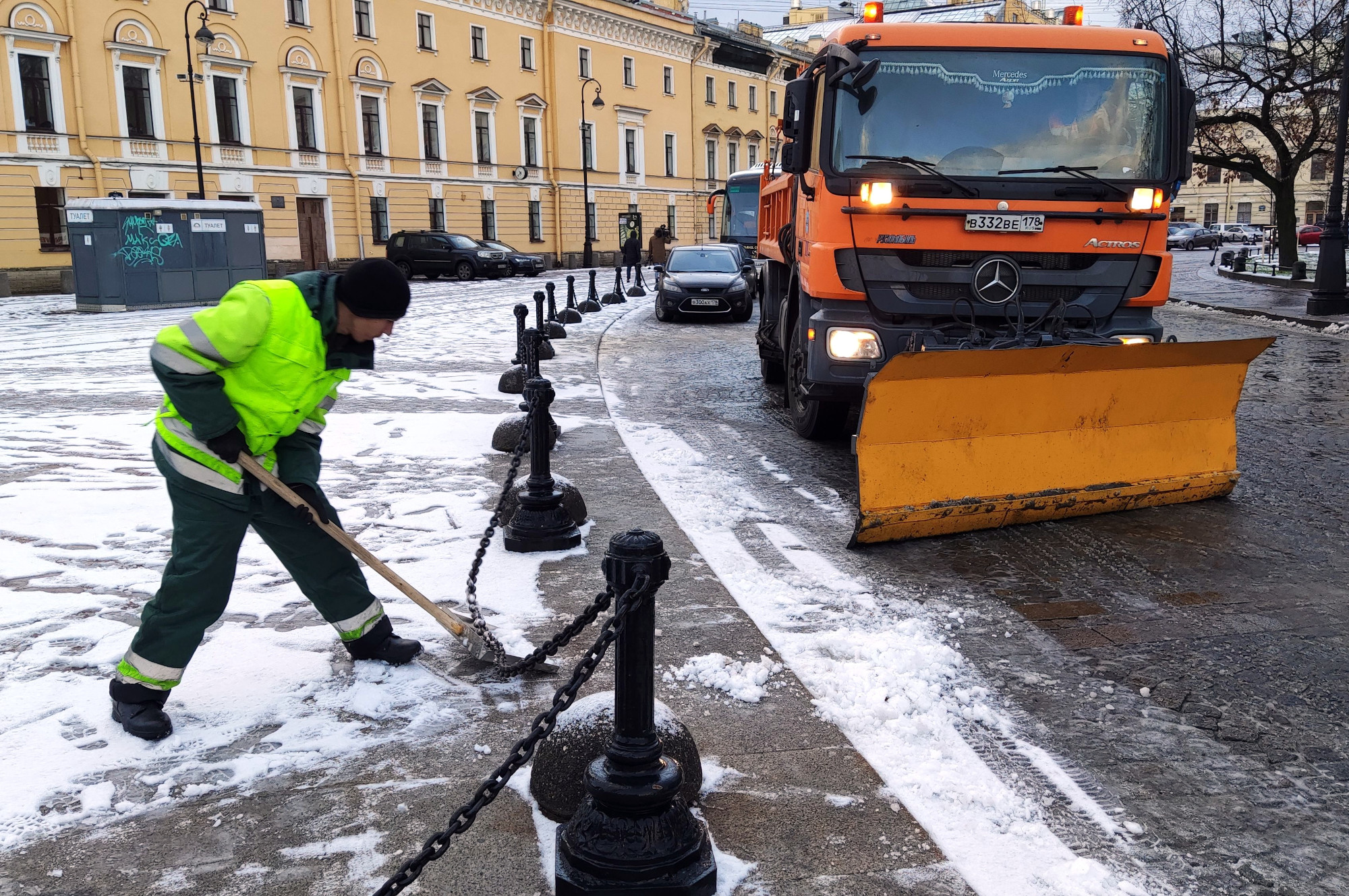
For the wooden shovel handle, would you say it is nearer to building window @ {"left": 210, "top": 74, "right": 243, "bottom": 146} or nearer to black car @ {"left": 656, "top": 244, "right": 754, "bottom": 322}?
black car @ {"left": 656, "top": 244, "right": 754, "bottom": 322}

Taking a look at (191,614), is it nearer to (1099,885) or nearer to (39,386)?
(1099,885)

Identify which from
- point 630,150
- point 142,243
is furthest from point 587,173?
point 142,243

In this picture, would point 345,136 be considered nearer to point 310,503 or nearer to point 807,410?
point 807,410

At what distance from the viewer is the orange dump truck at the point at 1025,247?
5.73 metres

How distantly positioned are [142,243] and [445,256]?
1378 cm

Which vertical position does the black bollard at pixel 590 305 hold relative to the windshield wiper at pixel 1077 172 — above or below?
below

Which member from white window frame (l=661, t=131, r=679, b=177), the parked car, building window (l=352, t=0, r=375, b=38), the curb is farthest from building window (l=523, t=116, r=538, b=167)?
the parked car

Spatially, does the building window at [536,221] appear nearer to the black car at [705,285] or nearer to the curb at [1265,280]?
the black car at [705,285]

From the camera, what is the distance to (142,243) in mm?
21109

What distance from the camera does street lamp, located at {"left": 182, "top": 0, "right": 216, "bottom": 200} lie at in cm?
2511

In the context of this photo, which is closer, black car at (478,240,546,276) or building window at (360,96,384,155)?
black car at (478,240,546,276)

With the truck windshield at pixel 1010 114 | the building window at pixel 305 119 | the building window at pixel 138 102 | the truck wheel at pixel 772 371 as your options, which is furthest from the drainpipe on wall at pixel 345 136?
the truck windshield at pixel 1010 114

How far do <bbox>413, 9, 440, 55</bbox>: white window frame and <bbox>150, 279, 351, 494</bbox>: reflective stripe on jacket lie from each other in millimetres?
39062

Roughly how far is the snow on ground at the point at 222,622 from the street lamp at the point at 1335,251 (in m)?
14.4
